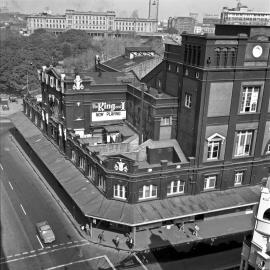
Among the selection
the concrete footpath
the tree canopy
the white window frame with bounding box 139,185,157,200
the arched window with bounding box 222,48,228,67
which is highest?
the arched window with bounding box 222,48,228,67

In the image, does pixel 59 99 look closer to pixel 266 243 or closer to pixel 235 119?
pixel 235 119

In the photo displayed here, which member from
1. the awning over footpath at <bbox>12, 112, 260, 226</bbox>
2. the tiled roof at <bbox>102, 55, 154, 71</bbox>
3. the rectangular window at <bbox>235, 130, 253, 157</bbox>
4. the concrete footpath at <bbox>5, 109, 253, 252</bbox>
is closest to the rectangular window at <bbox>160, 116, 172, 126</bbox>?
the rectangular window at <bbox>235, 130, 253, 157</bbox>

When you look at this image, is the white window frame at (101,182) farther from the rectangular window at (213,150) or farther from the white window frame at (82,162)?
the rectangular window at (213,150)

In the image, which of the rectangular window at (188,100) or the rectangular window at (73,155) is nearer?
the rectangular window at (188,100)

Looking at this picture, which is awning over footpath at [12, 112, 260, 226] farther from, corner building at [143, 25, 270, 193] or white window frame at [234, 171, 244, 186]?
corner building at [143, 25, 270, 193]

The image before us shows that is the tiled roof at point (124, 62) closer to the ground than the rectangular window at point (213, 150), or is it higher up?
higher up

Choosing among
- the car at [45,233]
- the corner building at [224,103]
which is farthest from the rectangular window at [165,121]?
the car at [45,233]
